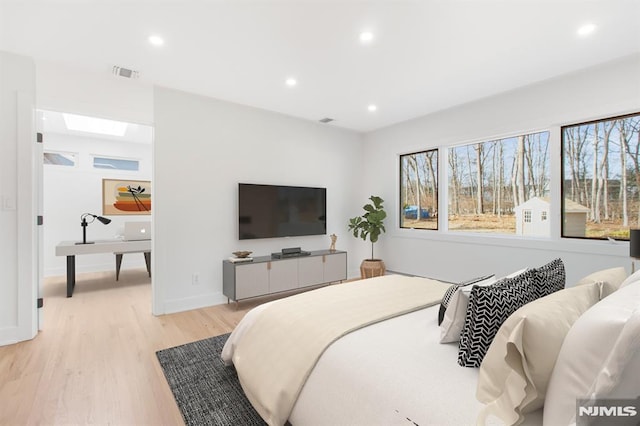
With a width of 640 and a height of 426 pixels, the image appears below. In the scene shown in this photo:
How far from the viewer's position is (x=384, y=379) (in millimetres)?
1135

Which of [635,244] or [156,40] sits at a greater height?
[156,40]

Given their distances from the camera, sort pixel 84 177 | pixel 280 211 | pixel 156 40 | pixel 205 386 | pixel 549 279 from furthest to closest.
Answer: pixel 84 177 → pixel 280 211 → pixel 156 40 → pixel 205 386 → pixel 549 279

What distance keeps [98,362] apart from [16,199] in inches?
64.5

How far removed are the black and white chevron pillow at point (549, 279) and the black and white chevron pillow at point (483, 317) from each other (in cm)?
23

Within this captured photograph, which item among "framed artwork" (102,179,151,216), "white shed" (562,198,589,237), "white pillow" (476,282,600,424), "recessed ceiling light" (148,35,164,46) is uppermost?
"recessed ceiling light" (148,35,164,46)

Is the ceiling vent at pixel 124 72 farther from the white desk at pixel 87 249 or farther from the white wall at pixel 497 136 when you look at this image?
the white wall at pixel 497 136

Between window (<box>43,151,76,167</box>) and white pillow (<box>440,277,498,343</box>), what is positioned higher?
window (<box>43,151,76,167</box>)

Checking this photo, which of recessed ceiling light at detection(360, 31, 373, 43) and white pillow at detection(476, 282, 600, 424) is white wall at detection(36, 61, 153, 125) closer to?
recessed ceiling light at detection(360, 31, 373, 43)

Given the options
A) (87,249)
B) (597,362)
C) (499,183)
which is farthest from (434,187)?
(87,249)

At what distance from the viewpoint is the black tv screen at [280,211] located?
3.94 m

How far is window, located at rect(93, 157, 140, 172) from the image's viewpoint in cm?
571

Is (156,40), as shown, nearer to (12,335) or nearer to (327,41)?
(327,41)

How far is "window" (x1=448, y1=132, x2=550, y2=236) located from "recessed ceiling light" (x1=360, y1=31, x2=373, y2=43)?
7.79 feet

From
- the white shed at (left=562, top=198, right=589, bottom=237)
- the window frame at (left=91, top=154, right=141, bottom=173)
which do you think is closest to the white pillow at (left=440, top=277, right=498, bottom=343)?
the white shed at (left=562, top=198, right=589, bottom=237)
